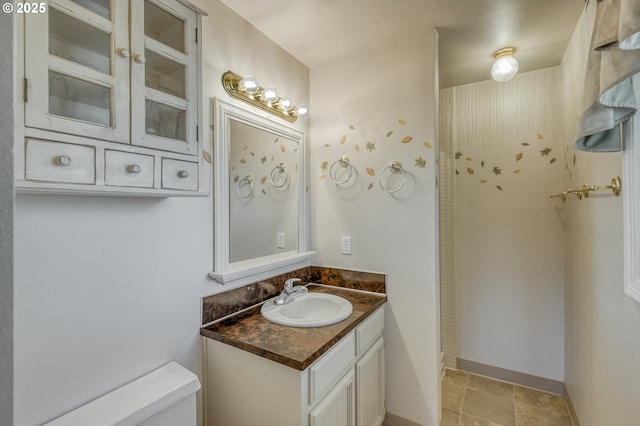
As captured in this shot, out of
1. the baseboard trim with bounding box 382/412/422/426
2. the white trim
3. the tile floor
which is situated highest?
the white trim

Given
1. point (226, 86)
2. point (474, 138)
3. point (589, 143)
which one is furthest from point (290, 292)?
point (474, 138)

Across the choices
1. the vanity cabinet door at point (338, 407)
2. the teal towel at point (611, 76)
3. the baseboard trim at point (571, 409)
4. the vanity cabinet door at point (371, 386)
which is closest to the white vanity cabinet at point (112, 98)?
the vanity cabinet door at point (338, 407)

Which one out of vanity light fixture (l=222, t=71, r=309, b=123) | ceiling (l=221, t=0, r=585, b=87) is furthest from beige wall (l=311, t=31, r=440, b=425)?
vanity light fixture (l=222, t=71, r=309, b=123)

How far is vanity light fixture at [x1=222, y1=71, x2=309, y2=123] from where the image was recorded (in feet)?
4.97

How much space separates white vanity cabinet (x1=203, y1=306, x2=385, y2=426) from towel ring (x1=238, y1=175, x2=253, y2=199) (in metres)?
0.77

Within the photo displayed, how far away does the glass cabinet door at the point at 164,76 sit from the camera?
961 millimetres

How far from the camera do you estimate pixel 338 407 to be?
132 centimetres

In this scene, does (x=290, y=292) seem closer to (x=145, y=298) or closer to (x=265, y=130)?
(x=145, y=298)

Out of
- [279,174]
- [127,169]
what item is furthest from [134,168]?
[279,174]

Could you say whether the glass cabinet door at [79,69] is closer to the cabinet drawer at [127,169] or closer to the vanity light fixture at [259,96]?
the cabinet drawer at [127,169]

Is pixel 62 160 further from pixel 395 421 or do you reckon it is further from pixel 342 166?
pixel 395 421

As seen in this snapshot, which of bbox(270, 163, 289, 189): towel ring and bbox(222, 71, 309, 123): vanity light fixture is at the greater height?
bbox(222, 71, 309, 123): vanity light fixture

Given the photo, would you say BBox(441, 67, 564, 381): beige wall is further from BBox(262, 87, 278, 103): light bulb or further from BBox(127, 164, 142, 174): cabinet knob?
BBox(127, 164, 142, 174): cabinet knob

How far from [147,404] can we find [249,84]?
1.45m
